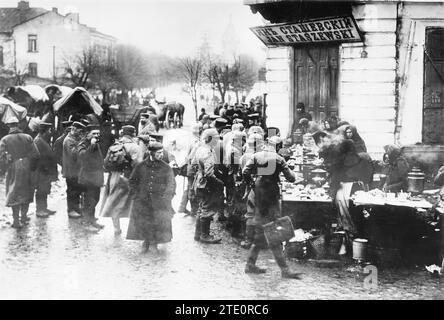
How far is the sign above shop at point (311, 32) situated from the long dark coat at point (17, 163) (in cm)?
621

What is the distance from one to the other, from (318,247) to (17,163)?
5.52m

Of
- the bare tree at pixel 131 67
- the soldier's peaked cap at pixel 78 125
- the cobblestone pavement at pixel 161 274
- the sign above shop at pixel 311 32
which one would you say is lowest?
the cobblestone pavement at pixel 161 274

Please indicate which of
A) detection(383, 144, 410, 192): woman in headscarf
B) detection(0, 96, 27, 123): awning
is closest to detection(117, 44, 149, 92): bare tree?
detection(0, 96, 27, 123): awning

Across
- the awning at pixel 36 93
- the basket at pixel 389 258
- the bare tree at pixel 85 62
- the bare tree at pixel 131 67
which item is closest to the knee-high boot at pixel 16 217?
the basket at pixel 389 258

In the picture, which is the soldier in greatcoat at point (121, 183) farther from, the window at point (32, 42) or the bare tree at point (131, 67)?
the bare tree at point (131, 67)

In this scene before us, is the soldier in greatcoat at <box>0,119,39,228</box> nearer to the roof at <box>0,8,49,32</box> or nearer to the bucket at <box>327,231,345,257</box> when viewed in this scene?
the bucket at <box>327,231,345,257</box>

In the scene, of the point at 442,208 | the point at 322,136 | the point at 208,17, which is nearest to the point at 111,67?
the point at 208,17

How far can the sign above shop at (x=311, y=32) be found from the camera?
12242 mm

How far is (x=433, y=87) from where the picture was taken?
484 inches

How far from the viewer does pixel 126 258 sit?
27.0ft

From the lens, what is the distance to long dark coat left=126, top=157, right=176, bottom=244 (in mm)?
8492

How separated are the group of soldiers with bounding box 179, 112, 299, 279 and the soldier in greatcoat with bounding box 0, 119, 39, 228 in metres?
2.95

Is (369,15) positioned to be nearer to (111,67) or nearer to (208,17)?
(208,17)

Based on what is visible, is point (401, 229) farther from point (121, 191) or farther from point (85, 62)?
point (85, 62)
